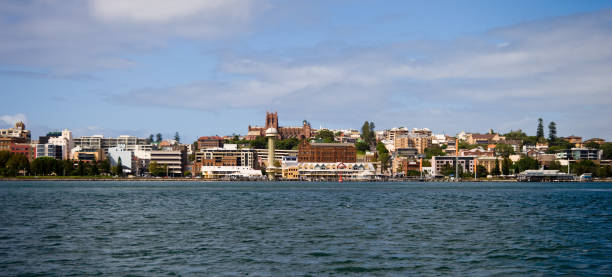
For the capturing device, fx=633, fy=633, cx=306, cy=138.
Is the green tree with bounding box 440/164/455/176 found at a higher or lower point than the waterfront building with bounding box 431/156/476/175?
lower

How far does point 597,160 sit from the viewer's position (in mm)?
192000

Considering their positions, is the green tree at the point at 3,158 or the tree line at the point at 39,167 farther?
the green tree at the point at 3,158

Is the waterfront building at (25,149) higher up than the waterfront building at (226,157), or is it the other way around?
the waterfront building at (25,149)

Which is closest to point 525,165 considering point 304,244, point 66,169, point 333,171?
point 333,171

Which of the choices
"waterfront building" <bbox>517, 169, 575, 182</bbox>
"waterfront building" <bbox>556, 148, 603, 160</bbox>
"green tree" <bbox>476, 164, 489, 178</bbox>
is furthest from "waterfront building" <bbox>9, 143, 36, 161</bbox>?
"waterfront building" <bbox>556, 148, 603, 160</bbox>

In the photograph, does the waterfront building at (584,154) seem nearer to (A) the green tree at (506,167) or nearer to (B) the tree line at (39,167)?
(A) the green tree at (506,167)

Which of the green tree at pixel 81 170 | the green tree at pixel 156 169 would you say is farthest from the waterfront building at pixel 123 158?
the green tree at pixel 81 170

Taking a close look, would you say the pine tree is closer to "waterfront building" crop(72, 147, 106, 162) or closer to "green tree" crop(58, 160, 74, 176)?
"waterfront building" crop(72, 147, 106, 162)

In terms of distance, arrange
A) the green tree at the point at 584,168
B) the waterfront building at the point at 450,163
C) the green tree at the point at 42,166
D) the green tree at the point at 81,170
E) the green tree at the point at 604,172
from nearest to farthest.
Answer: the green tree at the point at 42,166 → the green tree at the point at 81,170 → the green tree at the point at 604,172 → the green tree at the point at 584,168 → the waterfront building at the point at 450,163

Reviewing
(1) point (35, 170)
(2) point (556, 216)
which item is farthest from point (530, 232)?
(1) point (35, 170)

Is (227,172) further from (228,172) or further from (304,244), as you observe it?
(304,244)

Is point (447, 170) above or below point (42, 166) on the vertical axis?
below

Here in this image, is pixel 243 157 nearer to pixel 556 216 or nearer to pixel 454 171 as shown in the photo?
pixel 454 171

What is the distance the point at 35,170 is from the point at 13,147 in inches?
1462
